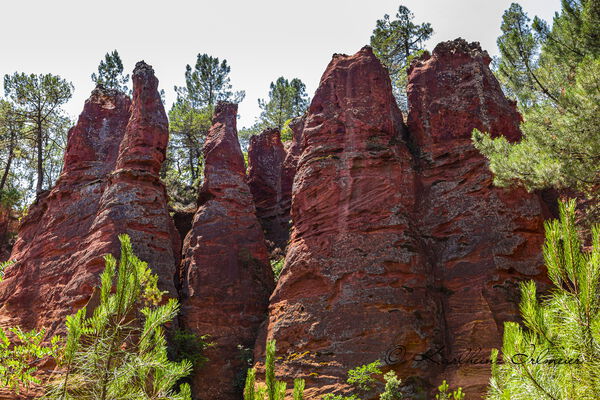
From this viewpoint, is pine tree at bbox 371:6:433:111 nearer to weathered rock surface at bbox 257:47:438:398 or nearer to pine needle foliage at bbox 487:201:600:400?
weathered rock surface at bbox 257:47:438:398

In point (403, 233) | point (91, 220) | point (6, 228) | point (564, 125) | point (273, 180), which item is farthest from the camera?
point (6, 228)

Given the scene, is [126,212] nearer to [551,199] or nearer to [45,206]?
[45,206]

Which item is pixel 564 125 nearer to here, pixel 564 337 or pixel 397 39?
pixel 564 337

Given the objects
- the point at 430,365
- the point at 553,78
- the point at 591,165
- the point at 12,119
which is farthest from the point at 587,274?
the point at 12,119

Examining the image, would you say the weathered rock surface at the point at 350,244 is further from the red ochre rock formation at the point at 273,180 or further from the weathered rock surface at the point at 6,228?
the weathered rock surface at the point at 6,228

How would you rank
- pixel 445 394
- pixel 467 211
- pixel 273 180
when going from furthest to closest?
pixel 273 180
pixel 467 211
pixel 445 394

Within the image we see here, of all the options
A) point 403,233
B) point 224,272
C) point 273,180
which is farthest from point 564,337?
point 273,180

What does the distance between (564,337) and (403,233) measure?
36.3ft

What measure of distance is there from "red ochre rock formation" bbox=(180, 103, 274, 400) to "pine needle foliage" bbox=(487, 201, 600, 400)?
1336 centimetres

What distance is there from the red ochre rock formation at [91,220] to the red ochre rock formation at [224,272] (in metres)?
1.33

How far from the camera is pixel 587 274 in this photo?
13.5 feet

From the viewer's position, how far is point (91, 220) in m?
18.9

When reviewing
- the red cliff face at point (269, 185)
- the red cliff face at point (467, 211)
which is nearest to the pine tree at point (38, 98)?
the red cliff face at point (269, 185)

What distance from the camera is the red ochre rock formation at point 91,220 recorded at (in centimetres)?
1692
